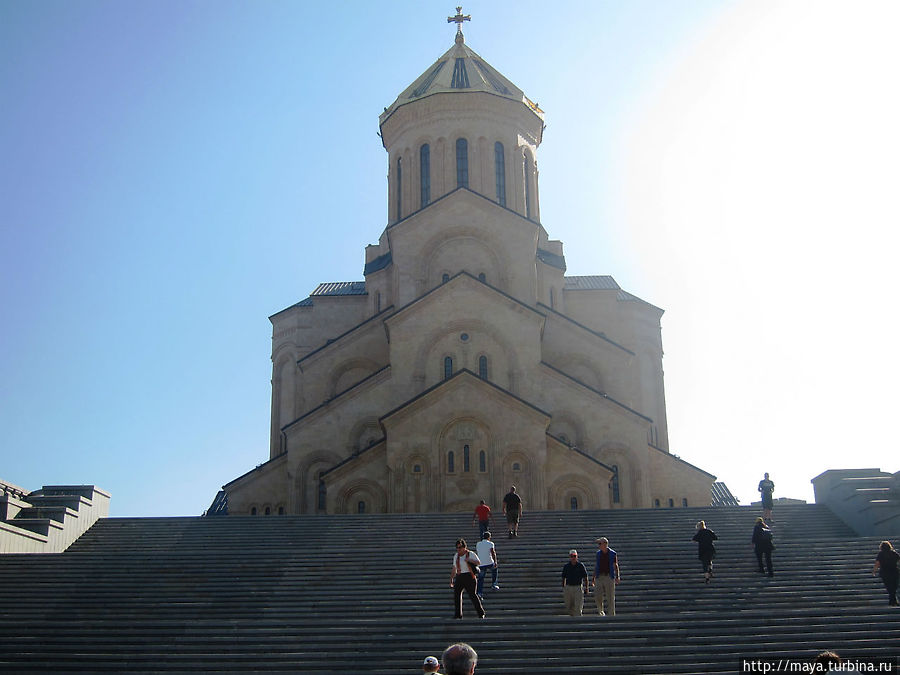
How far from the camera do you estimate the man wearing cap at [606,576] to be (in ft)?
45.1

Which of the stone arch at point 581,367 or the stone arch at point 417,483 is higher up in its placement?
the stone arch at point 581,367

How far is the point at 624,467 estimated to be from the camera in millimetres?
28125

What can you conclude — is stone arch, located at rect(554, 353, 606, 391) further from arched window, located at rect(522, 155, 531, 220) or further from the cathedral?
arched window, located at rect(522, 155, 531, 220)

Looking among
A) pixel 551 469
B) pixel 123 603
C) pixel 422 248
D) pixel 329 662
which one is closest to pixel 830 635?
pixel 329 662

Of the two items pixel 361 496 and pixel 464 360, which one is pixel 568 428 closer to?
pixel 464 360

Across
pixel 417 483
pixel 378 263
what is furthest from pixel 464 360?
pixel 378 263

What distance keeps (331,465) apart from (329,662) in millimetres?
16366

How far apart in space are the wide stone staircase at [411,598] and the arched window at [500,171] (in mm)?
17737

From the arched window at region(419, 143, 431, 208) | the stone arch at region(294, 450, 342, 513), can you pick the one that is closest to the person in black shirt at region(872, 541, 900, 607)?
the stone arch at region(294, 450, 342, 513)

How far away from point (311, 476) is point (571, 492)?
25.8ft

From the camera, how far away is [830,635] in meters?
12.7

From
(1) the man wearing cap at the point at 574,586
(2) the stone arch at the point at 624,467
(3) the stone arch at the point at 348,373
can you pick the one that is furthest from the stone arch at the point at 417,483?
(1) the man wearing cap at the point at 574,586

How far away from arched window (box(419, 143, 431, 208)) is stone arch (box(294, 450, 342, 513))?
38.0 ft

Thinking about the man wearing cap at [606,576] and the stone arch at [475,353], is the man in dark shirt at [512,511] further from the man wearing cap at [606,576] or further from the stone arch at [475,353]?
the stone arch at [475,353]
